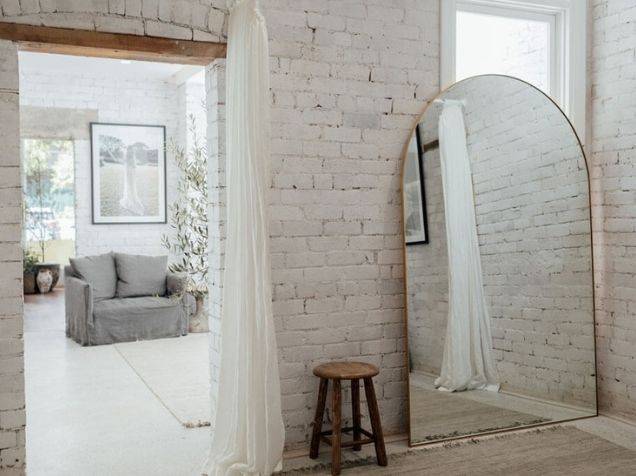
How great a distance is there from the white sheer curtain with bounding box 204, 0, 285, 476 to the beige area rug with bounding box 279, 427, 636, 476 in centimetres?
34

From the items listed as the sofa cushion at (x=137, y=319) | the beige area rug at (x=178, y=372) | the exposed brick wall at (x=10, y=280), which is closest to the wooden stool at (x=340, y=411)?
the beige area rug at (x=178, y=372)

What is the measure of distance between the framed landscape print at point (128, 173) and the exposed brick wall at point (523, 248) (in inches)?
241

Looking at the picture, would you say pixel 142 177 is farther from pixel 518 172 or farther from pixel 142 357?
pixel 518 172

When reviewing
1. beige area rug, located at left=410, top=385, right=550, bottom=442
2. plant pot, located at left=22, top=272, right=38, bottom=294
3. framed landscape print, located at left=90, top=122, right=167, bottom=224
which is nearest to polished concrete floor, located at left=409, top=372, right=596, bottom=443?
beige area rug, located at left=410, top=385, right=550, bottom=442

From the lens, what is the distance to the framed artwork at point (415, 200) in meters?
3.83

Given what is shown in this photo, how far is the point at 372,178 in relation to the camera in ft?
12.6

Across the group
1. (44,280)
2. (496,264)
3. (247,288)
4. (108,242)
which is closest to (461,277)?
(496,264)

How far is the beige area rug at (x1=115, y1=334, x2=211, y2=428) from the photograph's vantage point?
4594 millimetres

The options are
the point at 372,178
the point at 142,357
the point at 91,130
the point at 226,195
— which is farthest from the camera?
Result: the point at 91,130

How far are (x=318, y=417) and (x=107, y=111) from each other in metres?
6.82

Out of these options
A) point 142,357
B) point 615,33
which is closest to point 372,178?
point 615,33

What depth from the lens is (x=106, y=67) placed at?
8.55m

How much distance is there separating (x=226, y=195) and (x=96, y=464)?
5.14 feet

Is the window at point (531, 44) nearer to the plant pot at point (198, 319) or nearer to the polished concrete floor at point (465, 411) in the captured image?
the polished concrete floor at point (465, 411)
